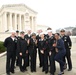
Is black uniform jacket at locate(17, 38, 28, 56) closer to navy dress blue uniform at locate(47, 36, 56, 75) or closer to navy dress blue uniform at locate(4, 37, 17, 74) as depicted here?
navy dress blue uniform at locate(4, 37, 17, 74)

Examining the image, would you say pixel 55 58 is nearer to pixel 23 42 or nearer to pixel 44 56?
pixel 44 56

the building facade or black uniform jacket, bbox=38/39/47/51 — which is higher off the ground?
the building facade

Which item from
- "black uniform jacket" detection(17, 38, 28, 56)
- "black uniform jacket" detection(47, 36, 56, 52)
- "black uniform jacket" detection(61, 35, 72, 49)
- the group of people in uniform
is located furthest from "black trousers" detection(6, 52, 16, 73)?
"black uniform jacket" detection(61, 35, 72, 49)

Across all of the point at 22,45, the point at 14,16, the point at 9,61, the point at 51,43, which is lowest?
the point at 9,61

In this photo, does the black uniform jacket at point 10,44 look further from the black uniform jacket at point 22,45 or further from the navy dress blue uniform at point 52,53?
the navy dress blue uniform at point 52,53

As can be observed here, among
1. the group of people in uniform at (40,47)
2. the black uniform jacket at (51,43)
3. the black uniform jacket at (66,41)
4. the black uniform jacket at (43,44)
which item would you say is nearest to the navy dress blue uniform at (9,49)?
the group of people in uniform at (40,47)

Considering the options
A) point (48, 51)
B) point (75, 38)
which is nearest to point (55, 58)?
point (48, 51)

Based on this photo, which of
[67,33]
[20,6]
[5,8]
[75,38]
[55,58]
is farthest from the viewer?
[20,6]

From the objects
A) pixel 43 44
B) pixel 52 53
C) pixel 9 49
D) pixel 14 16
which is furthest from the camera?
pixel 14 16

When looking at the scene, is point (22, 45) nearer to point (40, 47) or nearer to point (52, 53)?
point (40, 47)

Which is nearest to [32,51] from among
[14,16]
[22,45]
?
[22,45]

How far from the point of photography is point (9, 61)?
737cm

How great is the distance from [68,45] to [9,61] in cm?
256

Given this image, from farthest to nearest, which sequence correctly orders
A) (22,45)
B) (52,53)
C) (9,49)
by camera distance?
(22,45), (9,49), (52,53)
